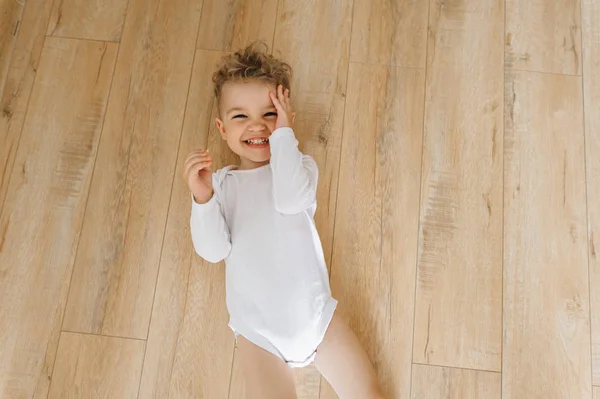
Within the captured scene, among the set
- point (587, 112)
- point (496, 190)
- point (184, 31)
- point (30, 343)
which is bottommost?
point (30, 343)

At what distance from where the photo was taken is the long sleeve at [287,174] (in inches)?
45.5

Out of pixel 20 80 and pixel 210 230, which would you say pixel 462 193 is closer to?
pixel 210 230

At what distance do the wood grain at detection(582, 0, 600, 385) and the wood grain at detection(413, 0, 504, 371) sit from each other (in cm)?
21

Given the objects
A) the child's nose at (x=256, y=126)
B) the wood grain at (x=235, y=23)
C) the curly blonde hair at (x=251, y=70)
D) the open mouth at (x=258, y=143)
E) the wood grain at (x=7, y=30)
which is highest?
the wood grain at (x=235, y=23)

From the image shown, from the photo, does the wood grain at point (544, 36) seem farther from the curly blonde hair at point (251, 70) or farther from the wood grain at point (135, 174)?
the wood grain at point (135, 174)

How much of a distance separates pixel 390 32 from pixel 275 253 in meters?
0.67

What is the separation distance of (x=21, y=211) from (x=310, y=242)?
0.70m

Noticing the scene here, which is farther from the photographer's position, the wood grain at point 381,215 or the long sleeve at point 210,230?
the wood grain at point 381,215

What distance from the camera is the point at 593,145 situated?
1.39 metres

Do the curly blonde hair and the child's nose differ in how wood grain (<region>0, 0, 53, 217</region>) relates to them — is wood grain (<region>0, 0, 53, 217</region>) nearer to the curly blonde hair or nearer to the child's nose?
the curly blonde hair

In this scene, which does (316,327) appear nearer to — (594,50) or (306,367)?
(306,367)

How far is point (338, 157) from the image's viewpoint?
4.54 feet

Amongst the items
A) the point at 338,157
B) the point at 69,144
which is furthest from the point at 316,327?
the point at 69,144

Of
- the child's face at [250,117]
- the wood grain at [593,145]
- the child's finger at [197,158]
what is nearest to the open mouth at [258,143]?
the child's face at [250,117]
